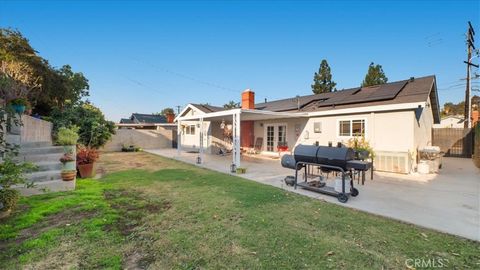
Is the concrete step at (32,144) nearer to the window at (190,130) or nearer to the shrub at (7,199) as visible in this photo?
the shrub at (7,199)

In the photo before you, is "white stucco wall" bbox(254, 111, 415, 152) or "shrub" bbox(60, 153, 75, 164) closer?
"shrub" bbox(60, 153, 75, 164)

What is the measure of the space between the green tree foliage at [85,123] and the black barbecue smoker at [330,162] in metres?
8.94

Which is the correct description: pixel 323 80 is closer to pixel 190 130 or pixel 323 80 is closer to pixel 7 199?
pixel 190 130

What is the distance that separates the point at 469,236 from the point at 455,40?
23.6m

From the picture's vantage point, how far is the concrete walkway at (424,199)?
3928mm

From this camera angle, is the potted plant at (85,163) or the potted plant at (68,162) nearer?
the potted plant at (68,162)

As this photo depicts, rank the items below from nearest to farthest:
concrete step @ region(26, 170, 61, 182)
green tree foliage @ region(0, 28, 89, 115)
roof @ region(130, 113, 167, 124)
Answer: concrete step @ region(26, 170, 61, 182)
green tree foliage @ region(0, 28, 89, 115)
roof @ region(130, 113, 167, 124)

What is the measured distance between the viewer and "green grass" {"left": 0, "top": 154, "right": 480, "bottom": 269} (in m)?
2.68

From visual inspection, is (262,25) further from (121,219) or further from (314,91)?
(314,91)

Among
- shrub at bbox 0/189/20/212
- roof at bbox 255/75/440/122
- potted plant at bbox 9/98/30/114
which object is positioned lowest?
shrub at bbox 0/189/20/212

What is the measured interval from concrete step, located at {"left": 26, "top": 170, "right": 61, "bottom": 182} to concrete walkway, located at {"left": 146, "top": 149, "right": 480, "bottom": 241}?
570 centimetres

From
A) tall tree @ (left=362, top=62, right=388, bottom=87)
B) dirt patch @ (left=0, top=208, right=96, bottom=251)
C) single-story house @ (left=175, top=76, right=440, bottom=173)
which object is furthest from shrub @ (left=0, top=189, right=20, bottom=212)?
tall tree @ (left=362, top=62, right=388, bottom=87)

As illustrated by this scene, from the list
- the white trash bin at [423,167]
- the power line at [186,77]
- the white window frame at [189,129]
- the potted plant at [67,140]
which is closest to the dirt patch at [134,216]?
the potted plant at [67,140]

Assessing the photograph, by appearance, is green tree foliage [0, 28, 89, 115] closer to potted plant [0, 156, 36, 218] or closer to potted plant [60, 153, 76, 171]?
potted plant [60, 153, 76, 171]
